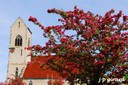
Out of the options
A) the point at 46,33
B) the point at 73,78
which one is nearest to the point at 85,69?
the point at 73,78

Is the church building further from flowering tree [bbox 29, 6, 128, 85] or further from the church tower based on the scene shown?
flowering tree [bbox 29, 6, 128, 85]

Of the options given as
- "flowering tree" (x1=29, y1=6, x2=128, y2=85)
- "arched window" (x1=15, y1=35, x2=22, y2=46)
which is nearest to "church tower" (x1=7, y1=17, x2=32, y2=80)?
"arched window" (x1=15, y1=35, x2=22, y2=46)

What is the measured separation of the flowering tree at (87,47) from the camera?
21.1 metres

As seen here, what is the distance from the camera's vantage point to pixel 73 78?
72.0 feet

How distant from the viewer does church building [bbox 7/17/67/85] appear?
77750 mm

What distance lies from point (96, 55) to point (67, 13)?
3.16 m

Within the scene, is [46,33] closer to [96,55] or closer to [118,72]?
[96,55]

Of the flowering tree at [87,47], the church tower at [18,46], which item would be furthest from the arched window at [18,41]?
the flowering tree at [87,47]

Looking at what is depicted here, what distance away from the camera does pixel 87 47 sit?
69.2 feet

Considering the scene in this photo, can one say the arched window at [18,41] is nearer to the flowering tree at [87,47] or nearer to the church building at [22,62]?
the church building at [22,62]

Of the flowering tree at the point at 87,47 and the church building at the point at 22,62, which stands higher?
the church building at the point at 22,62

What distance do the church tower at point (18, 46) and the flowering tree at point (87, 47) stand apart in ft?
187

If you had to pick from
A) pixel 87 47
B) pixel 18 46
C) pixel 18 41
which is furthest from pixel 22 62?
pixel 87 47

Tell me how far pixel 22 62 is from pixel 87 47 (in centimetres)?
5938
